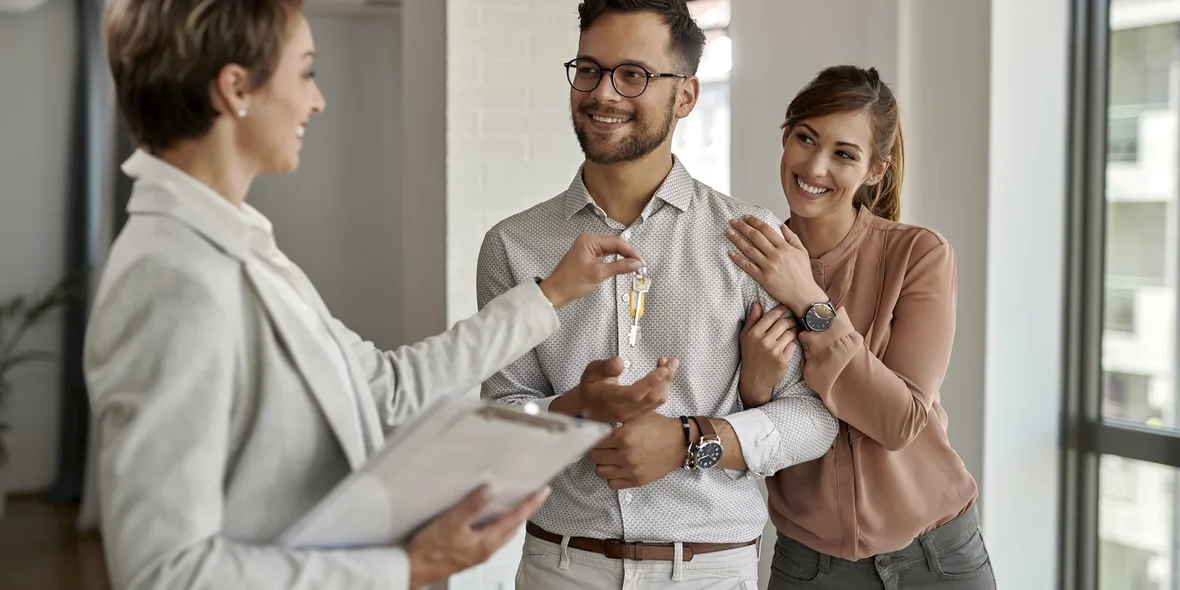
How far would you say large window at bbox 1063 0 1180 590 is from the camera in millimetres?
2953

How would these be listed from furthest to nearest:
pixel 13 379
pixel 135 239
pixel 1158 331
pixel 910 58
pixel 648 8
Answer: pixel 13 379 → pixel 910 58 → pixel 1158 331 → pixel 648 8 → pixel 135 239

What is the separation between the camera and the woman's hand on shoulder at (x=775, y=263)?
1832 millimetres

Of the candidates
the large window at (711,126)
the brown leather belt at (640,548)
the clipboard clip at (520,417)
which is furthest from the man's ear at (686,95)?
the large window at (711,126)

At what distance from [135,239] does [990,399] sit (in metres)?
2.57

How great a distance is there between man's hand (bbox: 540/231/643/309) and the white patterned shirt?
13cm

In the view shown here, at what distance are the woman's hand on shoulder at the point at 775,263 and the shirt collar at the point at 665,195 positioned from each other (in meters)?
0.11

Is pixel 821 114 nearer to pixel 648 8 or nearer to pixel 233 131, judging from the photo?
pixel 648 8

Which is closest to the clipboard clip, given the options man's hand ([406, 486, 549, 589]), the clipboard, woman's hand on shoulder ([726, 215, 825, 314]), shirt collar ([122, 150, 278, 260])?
the clipboard

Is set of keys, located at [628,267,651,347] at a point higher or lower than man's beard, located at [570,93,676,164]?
lower

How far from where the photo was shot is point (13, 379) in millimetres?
6793

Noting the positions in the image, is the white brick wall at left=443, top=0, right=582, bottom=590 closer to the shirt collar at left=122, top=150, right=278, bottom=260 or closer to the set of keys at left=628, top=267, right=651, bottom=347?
the set of keys at left=628, top=267, right=651, bottom=347

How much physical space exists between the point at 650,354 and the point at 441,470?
0.80 m

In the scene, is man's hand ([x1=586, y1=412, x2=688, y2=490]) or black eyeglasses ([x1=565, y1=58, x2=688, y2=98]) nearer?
man's hand ([x1=586, y1=412, x2=688, y2=490])

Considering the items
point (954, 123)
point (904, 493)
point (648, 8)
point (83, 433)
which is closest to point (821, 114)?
point (648, 8)
